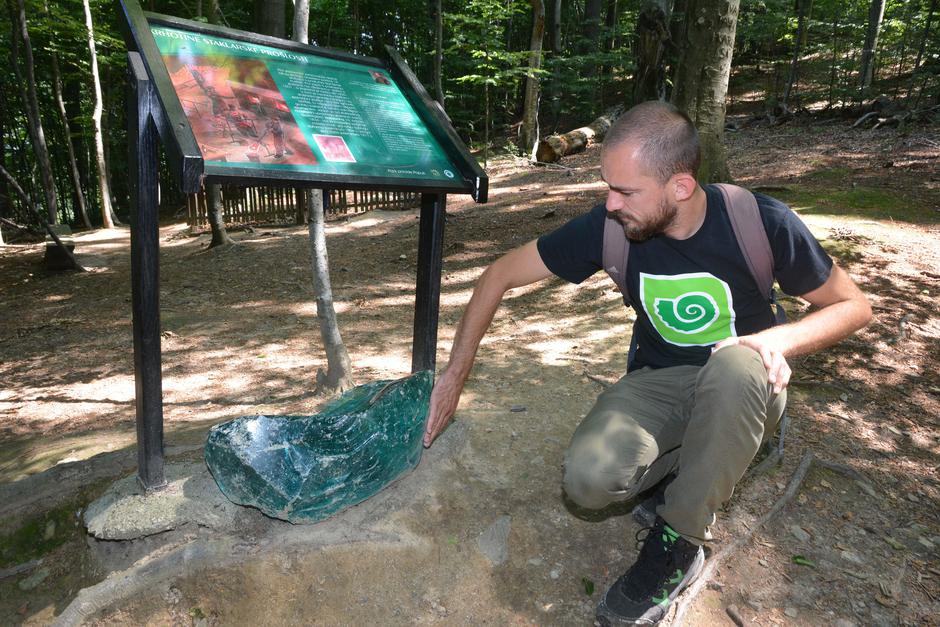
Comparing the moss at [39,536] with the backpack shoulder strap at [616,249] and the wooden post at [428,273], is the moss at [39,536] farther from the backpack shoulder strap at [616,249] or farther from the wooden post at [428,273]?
the backpack shoulder strap at [616,249]

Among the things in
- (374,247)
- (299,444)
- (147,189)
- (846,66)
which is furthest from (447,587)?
(846,66)

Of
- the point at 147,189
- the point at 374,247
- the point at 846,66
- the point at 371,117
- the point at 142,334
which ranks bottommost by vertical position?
the point at 374,247

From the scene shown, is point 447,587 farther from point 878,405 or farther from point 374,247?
point 374,247

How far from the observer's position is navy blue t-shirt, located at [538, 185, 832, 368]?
206 centimetres

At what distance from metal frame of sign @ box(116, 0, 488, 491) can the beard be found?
71 cm

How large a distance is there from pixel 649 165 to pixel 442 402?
3.88 ft

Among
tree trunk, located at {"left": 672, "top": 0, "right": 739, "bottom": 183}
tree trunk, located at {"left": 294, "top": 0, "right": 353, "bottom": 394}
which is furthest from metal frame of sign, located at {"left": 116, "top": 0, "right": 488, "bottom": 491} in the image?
tree trunk, located at {"left": 672, "top": 0, "right": 739, "bottom": 183}

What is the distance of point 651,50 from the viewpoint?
465 inches

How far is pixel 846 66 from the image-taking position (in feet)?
43.6

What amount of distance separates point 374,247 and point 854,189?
→ 636cm

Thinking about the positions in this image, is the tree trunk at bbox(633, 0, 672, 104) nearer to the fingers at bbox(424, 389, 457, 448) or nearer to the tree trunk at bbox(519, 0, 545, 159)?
the tree trunk at bbox(519, 0, 545, 159)

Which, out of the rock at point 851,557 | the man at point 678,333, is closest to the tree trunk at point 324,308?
the man at point 678,333

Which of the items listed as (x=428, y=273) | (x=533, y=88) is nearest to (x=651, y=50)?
(x=533, y=88)

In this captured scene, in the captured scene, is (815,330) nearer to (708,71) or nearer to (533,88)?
(708,71)
